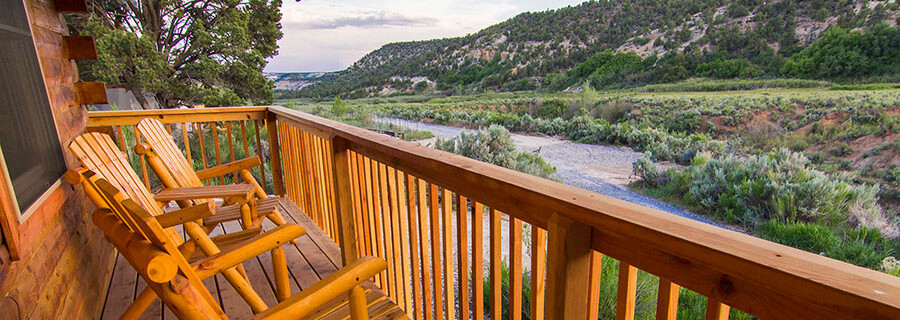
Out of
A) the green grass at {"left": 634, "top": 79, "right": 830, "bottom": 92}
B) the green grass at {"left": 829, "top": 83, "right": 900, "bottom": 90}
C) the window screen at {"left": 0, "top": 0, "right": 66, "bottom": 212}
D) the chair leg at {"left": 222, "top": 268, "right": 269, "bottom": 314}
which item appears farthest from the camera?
the green grass at {"left": 634, "top": 79, "right": 830, "bottom": 92}

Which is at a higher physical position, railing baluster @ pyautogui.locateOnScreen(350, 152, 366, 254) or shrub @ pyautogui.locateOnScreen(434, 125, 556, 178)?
railing baluster @ pyautogui.locateOnScreen(350, 152, 366, 254)

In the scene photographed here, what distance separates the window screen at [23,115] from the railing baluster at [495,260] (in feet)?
4.54

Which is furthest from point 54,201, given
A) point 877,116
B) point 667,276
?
point 877,116

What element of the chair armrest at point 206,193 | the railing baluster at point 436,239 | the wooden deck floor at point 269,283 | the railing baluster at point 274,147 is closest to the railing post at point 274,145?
the railing baluster at point 274,147

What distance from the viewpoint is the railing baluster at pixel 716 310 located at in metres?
0.73

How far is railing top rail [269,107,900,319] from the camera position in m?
0.54

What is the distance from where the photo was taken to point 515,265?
121 cm

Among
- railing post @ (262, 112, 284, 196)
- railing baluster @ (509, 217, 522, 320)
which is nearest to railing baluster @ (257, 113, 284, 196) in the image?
railing post @ (262, 112, 284, 196)

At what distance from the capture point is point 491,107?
17.6m

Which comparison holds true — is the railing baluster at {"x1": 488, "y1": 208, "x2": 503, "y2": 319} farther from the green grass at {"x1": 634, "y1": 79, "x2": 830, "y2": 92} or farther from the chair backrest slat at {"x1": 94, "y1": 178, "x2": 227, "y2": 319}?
the green grass at {"x1": 634, "y1": 79, "x2": 830, "y2": 92}

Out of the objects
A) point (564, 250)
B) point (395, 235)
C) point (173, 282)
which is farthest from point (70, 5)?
point (564, 250)

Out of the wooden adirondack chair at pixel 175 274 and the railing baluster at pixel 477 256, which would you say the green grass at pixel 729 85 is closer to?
the railing baluster at pixel 477 256

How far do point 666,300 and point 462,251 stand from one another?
Result: 0.74m

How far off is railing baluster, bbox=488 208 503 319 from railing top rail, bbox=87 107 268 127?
10.1ft
